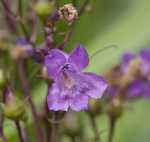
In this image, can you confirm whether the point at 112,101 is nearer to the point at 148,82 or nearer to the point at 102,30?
the point at 148,82

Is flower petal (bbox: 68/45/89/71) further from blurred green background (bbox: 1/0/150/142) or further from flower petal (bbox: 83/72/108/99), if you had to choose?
blurred green background (bbox: 1/0/150/142)

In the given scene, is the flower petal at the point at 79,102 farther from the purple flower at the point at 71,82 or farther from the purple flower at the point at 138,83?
the purple flower at the point at 138,83

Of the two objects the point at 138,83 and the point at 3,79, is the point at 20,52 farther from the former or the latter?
the point at 138,83

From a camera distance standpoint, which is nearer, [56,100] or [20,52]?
[56,100]

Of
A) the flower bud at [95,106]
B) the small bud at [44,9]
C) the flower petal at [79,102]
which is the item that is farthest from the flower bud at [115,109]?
the small bud at [44,9]

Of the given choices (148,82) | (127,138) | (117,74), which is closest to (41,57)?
(117,74)

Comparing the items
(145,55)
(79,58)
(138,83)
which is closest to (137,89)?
(138,83)
